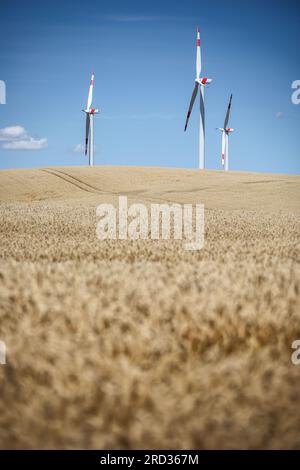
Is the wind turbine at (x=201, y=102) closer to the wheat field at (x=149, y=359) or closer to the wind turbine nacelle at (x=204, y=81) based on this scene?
the wind turbine nacelle at (x=204, y=81)

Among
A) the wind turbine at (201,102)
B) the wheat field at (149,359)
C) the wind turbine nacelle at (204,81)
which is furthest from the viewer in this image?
the wind turbine nacelle at (204,81)

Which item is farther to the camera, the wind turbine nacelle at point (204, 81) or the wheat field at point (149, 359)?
the wind turbine nacelle at point (204, 81)

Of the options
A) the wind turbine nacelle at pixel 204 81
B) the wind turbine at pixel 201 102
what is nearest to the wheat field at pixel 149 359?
the wind turbine at pixel 201 102

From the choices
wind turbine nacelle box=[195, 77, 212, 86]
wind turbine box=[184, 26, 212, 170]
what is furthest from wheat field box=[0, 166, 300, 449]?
wind turbine nacelle box=[195, 77, 212, 86]

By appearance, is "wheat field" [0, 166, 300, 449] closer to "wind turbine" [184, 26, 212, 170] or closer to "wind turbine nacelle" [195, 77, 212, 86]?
"wind turbine" [184, 26, 212, 170]

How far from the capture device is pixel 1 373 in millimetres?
1472

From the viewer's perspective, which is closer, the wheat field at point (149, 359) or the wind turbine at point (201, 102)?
the wheat field at point (149, 359)

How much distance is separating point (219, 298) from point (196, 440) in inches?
37.9

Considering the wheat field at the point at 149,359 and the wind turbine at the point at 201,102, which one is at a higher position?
the wind turbine at the point at 201,102

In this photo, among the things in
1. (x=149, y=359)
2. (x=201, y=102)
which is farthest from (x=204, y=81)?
(x=149, y=359)

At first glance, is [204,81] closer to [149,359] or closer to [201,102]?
[201,102]

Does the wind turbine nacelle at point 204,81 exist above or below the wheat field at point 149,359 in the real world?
above

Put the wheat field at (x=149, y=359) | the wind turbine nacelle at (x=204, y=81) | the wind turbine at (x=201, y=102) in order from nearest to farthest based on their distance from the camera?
the wheat field at (x=149, y=359) < the wind turbine at (x=201, y=102) < the wind turbine nacelle at (x=204, y=81)
